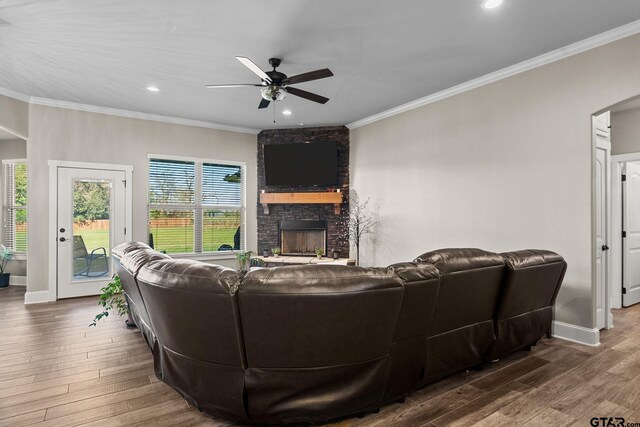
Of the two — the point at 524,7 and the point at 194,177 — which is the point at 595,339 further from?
the point at 194,177

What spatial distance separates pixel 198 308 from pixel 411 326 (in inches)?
51.1

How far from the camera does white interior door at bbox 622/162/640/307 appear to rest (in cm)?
462

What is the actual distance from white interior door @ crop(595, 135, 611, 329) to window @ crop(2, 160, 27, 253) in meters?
9.18

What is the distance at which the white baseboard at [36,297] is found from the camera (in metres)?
4.88

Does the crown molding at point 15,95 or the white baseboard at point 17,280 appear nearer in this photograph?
the crown molding at point 15,95

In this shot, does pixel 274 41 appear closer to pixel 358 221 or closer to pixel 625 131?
pixel 358 221

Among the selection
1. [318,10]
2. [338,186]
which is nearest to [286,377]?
[318,10]

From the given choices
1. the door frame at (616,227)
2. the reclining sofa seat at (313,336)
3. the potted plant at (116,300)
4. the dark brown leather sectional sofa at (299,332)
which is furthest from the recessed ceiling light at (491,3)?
the potted plant at (116,300)

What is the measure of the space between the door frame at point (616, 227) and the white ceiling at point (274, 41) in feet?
7.62

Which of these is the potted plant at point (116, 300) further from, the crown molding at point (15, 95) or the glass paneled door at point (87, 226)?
the crown molding at point (15, 95)

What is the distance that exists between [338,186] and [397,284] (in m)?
4.73

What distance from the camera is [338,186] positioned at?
654cm

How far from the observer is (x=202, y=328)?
189cm

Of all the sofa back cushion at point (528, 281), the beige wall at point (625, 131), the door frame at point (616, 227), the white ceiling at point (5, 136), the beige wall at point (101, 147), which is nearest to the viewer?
the sofa back cushion at point (528, 281)
